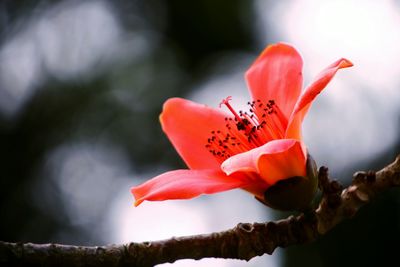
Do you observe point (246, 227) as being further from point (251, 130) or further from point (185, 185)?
point (251, 130)

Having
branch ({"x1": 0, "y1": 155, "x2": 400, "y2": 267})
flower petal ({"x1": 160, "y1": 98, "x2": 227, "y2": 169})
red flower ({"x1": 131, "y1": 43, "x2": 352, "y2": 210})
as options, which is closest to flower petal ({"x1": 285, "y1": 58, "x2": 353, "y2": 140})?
red flower ({"x1": 131, "y1": 43, "x2": 352, "y2": 210})

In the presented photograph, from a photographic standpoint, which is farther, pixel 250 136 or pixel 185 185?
pixel 250 136

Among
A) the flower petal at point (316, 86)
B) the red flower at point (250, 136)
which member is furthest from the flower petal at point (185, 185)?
the flower petal at point (316, 86)

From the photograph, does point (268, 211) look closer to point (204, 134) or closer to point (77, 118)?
point (77, 118)

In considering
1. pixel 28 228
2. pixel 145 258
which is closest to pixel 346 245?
pixel 28 228

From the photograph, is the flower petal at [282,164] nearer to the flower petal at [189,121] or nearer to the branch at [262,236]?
the branch at [262,236]

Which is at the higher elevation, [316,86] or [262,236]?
[316,86]

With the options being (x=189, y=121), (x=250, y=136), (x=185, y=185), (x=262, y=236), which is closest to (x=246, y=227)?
(x=262, y=236)
